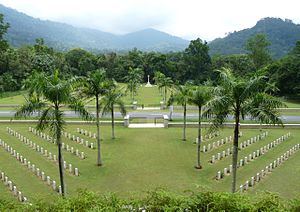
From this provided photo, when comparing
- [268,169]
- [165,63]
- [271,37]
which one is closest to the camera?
[268,169]

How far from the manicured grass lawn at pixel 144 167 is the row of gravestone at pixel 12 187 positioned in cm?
42

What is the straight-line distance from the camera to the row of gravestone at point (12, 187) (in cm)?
1693

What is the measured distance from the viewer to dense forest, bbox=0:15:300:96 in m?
62.0

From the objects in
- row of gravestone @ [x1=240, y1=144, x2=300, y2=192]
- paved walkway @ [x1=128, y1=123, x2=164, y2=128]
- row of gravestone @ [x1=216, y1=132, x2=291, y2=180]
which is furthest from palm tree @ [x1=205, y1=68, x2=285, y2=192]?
paved walkway @ [x1=128, y1=123, x2=164, y2=128]

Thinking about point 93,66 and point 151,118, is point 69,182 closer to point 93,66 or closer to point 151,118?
point 151,118

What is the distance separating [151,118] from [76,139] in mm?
12252

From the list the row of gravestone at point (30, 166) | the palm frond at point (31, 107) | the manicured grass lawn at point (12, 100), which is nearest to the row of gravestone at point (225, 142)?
the row of gravestone at point (30, 166)

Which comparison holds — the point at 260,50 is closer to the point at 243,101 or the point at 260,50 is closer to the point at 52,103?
the point at 243,101

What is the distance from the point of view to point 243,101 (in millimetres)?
15055

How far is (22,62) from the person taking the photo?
76.8 m

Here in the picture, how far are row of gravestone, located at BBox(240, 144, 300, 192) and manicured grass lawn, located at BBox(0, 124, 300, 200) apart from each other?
0.37 m

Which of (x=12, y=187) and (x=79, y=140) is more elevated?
(x=79, y=140)

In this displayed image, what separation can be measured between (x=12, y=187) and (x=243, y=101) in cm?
1384

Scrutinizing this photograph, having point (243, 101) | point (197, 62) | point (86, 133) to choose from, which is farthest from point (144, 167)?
point (197, 62)
